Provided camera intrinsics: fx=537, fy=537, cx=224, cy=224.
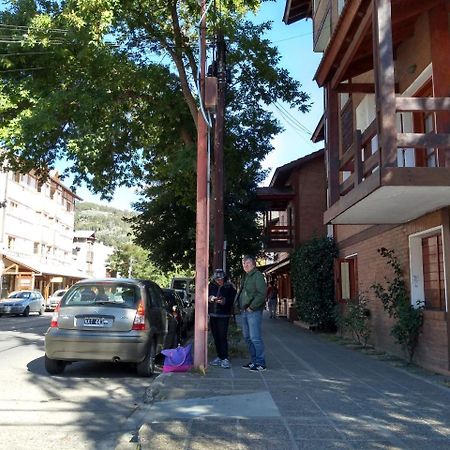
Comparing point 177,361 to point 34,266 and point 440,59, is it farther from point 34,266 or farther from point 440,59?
point 34,266

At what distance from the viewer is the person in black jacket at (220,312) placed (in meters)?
9.04

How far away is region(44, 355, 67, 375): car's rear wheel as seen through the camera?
8.59 m

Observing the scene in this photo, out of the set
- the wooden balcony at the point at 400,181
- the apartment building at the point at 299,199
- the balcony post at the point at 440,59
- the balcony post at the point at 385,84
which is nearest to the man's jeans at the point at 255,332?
the wooden balcony at the point at 400,181

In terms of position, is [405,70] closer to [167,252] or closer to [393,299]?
[393,299]

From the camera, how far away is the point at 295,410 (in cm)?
585

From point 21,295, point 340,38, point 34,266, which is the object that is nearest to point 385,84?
point 340,38

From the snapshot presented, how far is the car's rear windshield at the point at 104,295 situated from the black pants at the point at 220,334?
1437 mm

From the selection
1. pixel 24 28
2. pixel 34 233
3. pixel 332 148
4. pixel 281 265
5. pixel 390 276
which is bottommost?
pixel 390 276

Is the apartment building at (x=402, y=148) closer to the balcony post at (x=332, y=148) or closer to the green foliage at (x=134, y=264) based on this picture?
the balcony post at (x=332, y=148)

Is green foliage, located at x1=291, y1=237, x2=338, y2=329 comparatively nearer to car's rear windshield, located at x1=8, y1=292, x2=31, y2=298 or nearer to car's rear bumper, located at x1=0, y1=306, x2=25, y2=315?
car's rear bumper, located at x1=0, y1=306, x2=25, y2=315

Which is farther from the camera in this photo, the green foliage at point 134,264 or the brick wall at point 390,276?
the green foliage at point 134,264

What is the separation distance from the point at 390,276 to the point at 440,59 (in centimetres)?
460

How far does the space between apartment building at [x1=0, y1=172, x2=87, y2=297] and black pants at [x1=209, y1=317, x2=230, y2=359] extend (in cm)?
2434

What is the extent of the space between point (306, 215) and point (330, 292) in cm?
849
